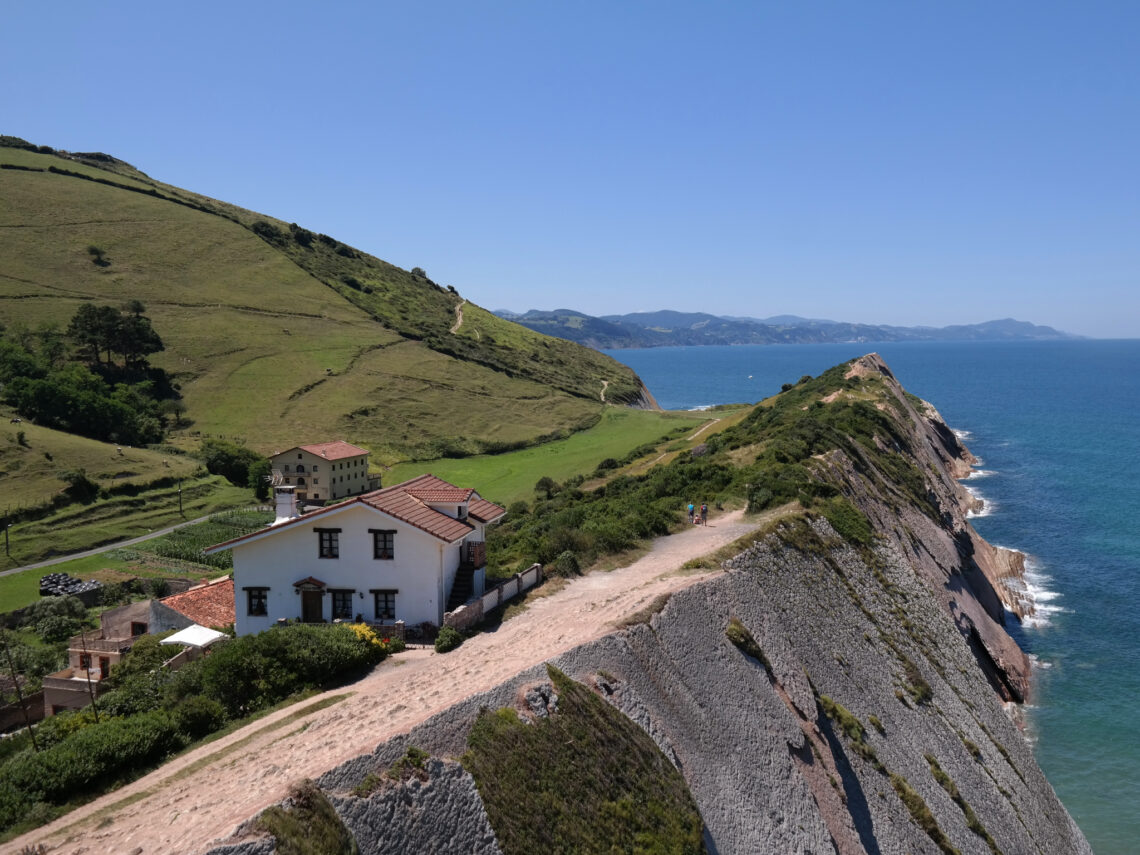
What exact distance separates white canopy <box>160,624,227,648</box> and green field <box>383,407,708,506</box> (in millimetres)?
42176

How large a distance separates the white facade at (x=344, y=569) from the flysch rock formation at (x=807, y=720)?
25.4ft

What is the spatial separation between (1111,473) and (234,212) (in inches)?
6262

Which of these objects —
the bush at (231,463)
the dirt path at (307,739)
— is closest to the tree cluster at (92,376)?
the bush at (231,463)

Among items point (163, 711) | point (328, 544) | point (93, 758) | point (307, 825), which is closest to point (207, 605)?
point (328, 544)

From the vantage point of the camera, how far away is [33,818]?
588 inches

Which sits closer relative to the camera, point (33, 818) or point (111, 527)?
point (33, 818)

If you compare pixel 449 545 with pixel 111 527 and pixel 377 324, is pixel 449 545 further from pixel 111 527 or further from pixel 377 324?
pixel 377 324

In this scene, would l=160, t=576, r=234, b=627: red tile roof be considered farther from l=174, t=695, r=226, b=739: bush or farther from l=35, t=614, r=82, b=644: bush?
l=35, t=614, r=82, b=644: bush

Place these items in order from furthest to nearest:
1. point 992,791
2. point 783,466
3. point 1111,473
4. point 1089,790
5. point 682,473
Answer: point 1111,473
point 682,473
point 783,466
point 1089,790
point 992,791

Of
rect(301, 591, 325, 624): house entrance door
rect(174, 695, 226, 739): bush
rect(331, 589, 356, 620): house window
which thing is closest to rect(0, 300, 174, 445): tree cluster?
rect(301, 591, 325, 624): house entrance door

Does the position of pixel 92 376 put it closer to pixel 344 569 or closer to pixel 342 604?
pixel 344 569

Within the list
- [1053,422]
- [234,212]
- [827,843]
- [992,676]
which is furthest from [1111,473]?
[234,212]

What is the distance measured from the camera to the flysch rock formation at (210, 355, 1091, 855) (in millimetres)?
14797

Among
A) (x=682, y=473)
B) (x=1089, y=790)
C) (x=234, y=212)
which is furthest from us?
(x=234, y=212)
